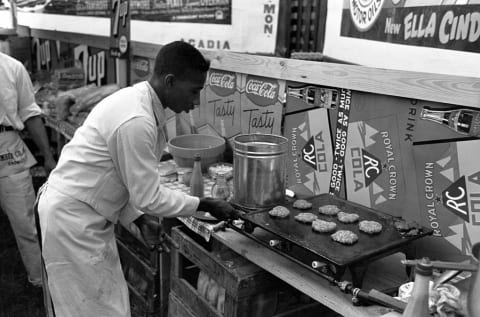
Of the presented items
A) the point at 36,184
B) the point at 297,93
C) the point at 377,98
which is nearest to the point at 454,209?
the point at 377,98

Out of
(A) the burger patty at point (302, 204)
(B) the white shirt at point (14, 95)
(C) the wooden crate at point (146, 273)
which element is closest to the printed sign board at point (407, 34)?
(A) the burger patty at point (302, 204)

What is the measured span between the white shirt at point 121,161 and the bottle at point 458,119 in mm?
1339

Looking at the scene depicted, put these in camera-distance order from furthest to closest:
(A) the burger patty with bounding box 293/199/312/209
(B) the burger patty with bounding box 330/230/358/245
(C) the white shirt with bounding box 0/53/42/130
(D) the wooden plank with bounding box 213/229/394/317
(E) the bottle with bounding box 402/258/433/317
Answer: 1. (C) the white shirt with bounding box 0/53/42/130
2. (A) the burger patty with bounding box 293/199/312/209
3. (B) the burger patty with bounding box 330/230/358/245
4. (D) the wooden plank with bounding box 213/229/394/317
5. (E) the bottle with bounding box 402/258/433/317

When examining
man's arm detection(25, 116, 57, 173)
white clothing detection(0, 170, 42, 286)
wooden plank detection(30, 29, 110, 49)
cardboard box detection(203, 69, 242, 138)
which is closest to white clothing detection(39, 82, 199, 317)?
cardboard box detection(203, 69, 242, 138)

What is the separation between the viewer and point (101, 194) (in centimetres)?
239

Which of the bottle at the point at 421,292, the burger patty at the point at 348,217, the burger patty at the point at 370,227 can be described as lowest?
the burger patty at the point at 348,217

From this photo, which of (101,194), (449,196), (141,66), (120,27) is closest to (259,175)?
(101,194)

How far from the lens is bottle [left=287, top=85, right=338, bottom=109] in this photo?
293 cm

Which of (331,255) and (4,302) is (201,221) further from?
(4,302)

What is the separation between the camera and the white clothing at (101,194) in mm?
2181

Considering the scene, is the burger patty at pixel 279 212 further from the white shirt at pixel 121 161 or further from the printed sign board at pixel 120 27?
the printed sign board at pixel 120 27

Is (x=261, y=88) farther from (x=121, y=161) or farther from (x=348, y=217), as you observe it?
(x=121, y=161)

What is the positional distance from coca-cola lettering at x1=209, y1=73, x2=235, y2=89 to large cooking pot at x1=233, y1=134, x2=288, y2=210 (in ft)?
4.03

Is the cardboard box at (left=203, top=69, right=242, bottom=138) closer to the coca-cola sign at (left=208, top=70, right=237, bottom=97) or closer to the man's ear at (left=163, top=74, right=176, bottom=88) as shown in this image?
the coca-cola sign at (left=208, top=70, right=237, bottom=97)
